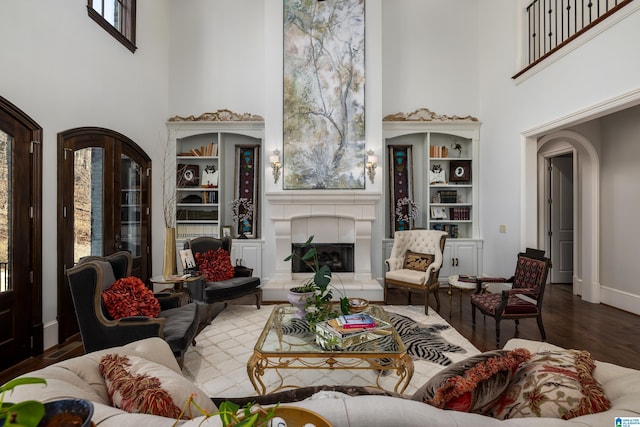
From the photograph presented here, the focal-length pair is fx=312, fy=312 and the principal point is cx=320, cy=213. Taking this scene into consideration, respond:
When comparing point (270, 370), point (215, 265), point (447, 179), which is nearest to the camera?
point (270, 370)

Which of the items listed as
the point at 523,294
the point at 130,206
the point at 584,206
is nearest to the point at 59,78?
the point at 130,206

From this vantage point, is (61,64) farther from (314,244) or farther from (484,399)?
(484,399)

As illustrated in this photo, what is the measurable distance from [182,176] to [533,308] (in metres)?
5.49

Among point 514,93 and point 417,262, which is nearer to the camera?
point 417,262

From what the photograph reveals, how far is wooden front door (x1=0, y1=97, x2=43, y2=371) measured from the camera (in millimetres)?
2713

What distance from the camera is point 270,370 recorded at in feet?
8.52

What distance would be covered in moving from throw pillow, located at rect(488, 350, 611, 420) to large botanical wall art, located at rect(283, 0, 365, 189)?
407cm

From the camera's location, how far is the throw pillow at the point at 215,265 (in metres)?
4.09

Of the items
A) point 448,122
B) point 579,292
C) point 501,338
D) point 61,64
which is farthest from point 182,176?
point 579,292

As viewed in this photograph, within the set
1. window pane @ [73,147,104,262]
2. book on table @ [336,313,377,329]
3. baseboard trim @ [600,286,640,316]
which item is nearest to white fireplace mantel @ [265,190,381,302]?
window pane @ [73,147,104,262]

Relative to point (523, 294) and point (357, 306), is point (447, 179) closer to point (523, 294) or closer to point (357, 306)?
point (523, 294)

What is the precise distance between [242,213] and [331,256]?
1.81 meters

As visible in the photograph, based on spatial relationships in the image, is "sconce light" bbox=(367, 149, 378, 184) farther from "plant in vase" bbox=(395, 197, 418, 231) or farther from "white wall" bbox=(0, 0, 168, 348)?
"white wall" bbox=(0, 0, 168, 348)

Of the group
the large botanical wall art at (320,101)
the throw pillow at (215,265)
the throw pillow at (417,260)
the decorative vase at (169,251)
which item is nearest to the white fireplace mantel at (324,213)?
the large botanical wall art at (320,101)
